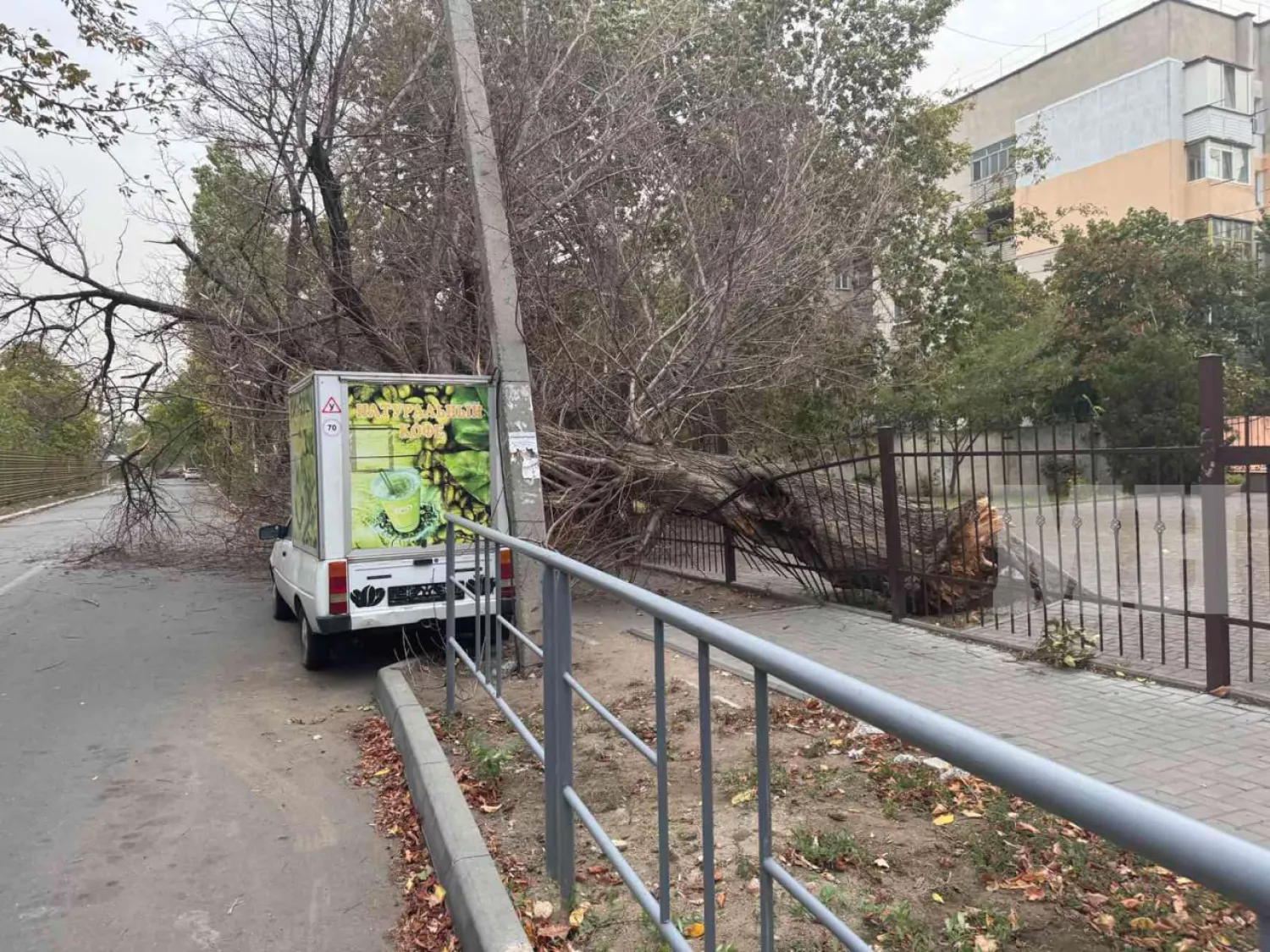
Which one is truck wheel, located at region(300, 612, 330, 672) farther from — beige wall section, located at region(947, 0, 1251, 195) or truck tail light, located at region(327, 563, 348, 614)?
beige wall section, located at region(947, 0, 1251, 195)

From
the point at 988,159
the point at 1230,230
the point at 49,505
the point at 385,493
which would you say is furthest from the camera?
the point at 988,159

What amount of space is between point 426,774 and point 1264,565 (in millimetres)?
11839

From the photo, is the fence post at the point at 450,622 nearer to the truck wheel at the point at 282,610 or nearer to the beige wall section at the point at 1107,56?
the truck wheel at the point at 282,610

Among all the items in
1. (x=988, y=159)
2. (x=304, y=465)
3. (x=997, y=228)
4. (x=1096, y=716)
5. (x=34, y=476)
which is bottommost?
(x=1096, y=716)

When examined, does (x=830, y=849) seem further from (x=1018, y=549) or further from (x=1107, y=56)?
(x=1107, y=56)

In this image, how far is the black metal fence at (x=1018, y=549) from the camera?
548cm

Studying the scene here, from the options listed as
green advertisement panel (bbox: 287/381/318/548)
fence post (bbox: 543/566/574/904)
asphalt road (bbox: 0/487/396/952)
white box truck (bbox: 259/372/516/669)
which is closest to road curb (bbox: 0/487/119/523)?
asphalt road (bbox: 0/487/396/952)

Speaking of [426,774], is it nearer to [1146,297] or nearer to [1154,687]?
[1154,687]

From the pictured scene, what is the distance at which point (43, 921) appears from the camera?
341 cm

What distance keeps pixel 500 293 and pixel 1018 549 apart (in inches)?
221

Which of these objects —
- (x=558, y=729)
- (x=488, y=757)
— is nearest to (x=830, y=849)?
(x=558, y=729)

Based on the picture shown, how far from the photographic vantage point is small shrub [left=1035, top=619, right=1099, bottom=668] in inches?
244

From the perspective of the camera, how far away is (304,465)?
741cm

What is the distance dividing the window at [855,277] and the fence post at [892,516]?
5633 mm
